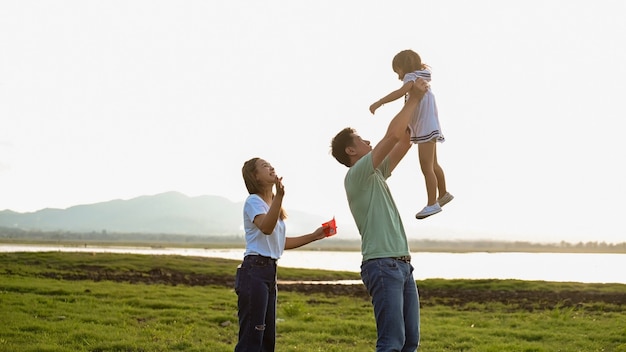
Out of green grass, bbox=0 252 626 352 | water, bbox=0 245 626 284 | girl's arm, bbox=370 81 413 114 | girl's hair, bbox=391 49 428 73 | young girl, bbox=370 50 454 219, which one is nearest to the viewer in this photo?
girl's arm, bbox=370 81 413 114

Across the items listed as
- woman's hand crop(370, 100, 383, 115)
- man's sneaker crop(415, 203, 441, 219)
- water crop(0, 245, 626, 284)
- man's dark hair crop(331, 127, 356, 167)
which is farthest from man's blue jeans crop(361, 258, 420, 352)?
water crop(0, 245, 626, 284)

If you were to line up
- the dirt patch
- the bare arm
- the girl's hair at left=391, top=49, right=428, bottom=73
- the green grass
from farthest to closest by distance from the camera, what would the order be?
the dirt patch < the green grass < the bare arm < the girl's hair at left=391, top=49, right=428, bottom=73

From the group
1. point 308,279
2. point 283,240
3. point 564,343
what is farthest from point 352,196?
point 308,279

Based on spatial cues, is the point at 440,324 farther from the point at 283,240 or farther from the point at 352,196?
the point at 352,196

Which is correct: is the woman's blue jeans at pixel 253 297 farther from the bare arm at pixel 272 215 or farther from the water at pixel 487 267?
the water at pixel 487 267

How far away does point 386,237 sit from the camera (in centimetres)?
491

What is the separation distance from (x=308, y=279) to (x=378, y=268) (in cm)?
3698

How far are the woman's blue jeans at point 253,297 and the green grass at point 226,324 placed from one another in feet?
A: 20.4

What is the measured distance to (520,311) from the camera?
21.6m

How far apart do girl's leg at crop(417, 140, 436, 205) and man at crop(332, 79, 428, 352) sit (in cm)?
26

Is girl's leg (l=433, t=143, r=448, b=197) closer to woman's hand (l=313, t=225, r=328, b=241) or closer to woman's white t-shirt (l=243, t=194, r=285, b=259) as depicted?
woman's hand (l=313, t=225, r=328, b=241)

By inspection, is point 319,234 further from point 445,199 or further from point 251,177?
point 445,199

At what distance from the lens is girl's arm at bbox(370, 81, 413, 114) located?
4863mm

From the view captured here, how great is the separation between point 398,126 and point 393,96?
0.29 meters
